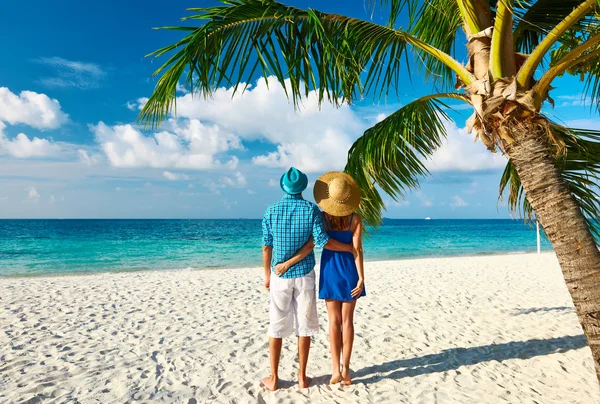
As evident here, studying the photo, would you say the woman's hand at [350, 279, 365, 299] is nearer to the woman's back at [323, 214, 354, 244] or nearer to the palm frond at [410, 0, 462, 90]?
the woman's back at [323, 214, 354, 244]

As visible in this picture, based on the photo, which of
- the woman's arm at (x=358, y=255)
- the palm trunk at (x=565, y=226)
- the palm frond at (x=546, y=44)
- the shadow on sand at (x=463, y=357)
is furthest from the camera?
the shadow on sand at (x=463, y=357)

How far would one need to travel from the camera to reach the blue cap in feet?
9.96

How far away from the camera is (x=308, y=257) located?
3.06m

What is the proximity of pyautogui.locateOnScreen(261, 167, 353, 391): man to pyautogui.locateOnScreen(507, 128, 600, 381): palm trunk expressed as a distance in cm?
133

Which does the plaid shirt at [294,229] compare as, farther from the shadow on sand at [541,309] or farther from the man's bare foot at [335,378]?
the shadow on sand at [541,309]

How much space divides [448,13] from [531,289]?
22.3 feet

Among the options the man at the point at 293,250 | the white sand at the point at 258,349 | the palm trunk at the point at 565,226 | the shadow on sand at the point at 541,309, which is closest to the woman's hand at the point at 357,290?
the man at the point at 293,250

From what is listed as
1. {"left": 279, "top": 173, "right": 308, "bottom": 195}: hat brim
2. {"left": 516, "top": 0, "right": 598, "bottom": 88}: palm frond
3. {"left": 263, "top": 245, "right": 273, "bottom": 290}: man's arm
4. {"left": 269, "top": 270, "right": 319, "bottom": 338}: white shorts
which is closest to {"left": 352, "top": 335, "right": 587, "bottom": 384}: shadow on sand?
{"left": 269, "top": 270, "right": 319, "bottom": 338}: white shorts

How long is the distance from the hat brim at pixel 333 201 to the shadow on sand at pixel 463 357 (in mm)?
1535

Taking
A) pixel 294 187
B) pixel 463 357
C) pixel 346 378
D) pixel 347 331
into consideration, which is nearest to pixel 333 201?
pixel 294 187

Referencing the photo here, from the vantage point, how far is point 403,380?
11.5 feet

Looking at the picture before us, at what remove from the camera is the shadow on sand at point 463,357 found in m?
3.68

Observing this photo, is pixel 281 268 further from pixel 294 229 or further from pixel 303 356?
pixel 303 356

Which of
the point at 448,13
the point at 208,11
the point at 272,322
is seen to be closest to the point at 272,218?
the point at 272,322
